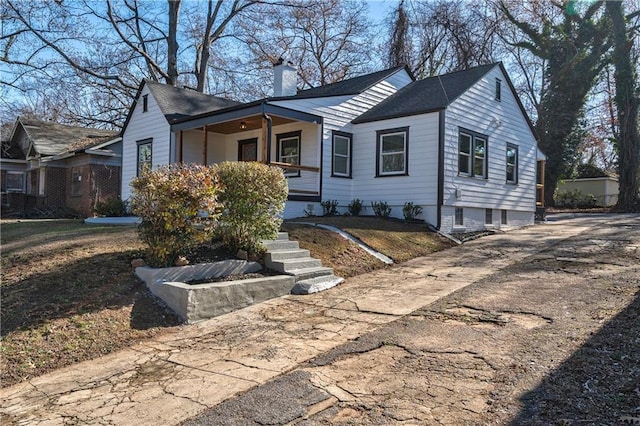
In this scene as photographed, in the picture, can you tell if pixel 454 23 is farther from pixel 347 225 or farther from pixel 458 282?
pixel 458 282

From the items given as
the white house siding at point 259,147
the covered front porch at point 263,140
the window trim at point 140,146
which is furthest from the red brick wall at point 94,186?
the covered front porch at point 263,140

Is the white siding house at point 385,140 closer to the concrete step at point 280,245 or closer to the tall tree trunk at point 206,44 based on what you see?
the concrete step at point 280,245

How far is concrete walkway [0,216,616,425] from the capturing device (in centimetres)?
374

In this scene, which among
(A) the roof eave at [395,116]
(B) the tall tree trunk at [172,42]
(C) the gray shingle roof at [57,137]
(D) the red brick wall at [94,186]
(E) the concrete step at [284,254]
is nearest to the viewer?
(E) the concrete step at [284,254]

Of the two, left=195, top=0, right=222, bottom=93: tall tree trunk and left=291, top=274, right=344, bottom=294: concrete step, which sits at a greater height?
left=195, top=0, right=222, bottom=93: tall tree trunk

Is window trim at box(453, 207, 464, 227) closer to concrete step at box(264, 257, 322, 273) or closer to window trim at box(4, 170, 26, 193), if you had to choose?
concrete step at box(264, 257, 322, 273)

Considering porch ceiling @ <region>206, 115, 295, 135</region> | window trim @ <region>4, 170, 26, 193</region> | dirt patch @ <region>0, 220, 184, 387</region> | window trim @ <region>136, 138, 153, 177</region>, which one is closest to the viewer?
dirt patch @ <region>0, 220, 184, 387</region>

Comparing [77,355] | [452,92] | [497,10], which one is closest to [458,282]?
[77,355]

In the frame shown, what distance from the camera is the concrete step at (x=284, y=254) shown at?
8063mm

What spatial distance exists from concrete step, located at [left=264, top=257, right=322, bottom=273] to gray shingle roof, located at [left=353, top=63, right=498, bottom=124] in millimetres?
6936

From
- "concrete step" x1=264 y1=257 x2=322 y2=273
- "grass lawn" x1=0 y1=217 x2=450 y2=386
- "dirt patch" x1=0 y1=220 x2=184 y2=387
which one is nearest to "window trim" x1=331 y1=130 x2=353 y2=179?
"grass lawn" x1=0 y1=217 x2=450 y2=386

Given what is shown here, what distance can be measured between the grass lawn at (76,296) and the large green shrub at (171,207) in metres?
0.61

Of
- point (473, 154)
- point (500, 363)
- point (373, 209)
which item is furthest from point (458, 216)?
point (500, 363)

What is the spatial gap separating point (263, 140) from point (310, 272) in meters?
5.92
